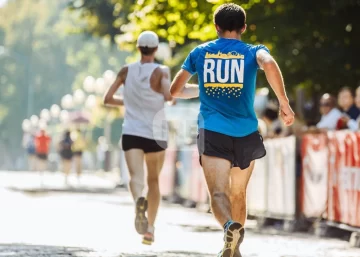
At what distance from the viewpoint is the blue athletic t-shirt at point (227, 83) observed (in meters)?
8.10

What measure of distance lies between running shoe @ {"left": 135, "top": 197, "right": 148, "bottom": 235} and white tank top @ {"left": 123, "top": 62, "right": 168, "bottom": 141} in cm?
67

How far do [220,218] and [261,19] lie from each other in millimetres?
12139

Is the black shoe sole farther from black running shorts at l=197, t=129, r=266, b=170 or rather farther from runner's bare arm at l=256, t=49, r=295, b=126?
runner's bare arm at l=256, t=49, r=295, b=126

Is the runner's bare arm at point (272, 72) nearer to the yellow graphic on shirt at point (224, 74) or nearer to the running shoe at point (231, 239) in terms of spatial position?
the yellow graphic on shirt at point (224, 74)

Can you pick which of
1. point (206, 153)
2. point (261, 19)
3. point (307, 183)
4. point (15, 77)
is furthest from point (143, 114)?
point (15, 77)

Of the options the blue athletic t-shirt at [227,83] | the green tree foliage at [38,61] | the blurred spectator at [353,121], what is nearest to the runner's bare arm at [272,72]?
the blue athletic t-shirt at [227,83]

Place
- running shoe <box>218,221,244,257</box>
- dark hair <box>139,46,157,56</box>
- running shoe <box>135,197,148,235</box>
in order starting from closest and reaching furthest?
running shoe <box>218,221,244,257</box> < running shoe <box>135,197,148,235</box> < dark hair <box>139,46,157,56</box>

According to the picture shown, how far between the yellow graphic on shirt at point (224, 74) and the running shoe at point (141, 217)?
2822mm

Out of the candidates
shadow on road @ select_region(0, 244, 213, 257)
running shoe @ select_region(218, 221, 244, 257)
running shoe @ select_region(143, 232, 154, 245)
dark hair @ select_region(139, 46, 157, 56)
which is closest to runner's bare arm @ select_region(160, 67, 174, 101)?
dark hair @ select_region(139, 46, 157, 56)

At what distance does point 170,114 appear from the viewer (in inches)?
1361

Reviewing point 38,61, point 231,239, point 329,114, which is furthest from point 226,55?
point 38,61

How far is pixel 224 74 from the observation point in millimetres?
8117

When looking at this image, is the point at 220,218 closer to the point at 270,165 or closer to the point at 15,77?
the point at 270,165

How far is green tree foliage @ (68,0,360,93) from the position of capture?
19.6 metres
